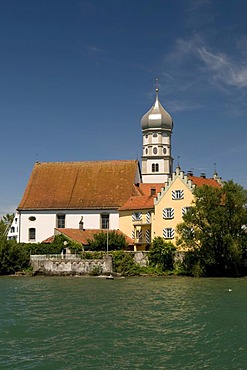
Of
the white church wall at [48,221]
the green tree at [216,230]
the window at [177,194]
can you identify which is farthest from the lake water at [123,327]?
the white church wall at [48,221]

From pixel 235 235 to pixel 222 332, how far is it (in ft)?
96.9

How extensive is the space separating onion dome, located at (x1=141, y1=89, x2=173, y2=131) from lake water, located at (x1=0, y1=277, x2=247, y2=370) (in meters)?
47.4

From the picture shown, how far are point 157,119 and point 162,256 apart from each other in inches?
1402

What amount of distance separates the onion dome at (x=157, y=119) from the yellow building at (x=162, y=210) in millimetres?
22807

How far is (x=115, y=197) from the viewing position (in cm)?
7481

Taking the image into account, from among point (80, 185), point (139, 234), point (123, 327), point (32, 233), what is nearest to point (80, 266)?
point (139, 234)

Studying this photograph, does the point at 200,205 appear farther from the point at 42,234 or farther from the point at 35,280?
the point at 42,234

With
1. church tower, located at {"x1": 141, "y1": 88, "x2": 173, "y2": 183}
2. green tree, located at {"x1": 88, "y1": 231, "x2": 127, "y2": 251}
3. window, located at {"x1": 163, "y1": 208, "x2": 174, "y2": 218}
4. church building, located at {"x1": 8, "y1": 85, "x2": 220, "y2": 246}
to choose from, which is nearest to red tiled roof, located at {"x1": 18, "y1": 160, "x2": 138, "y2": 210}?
church building, located at {"x1": 8, "y1": 85, "x2": 220, "y2": 246}

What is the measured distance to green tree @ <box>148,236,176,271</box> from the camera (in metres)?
59.1

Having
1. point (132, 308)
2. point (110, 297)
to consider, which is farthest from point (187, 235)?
point (132, 308)

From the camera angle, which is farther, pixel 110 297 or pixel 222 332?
pixel 110 297

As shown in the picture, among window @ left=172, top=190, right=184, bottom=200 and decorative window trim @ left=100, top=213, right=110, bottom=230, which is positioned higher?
window @ left=172, top=190, right=184, bottom=200

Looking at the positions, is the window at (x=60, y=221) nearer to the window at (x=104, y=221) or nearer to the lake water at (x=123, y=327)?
the window at (x=104, y=221)

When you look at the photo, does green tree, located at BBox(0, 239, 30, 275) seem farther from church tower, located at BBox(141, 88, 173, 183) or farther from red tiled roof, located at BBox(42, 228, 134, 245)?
church tower, located at BBox(141, 88, 173, 183)
